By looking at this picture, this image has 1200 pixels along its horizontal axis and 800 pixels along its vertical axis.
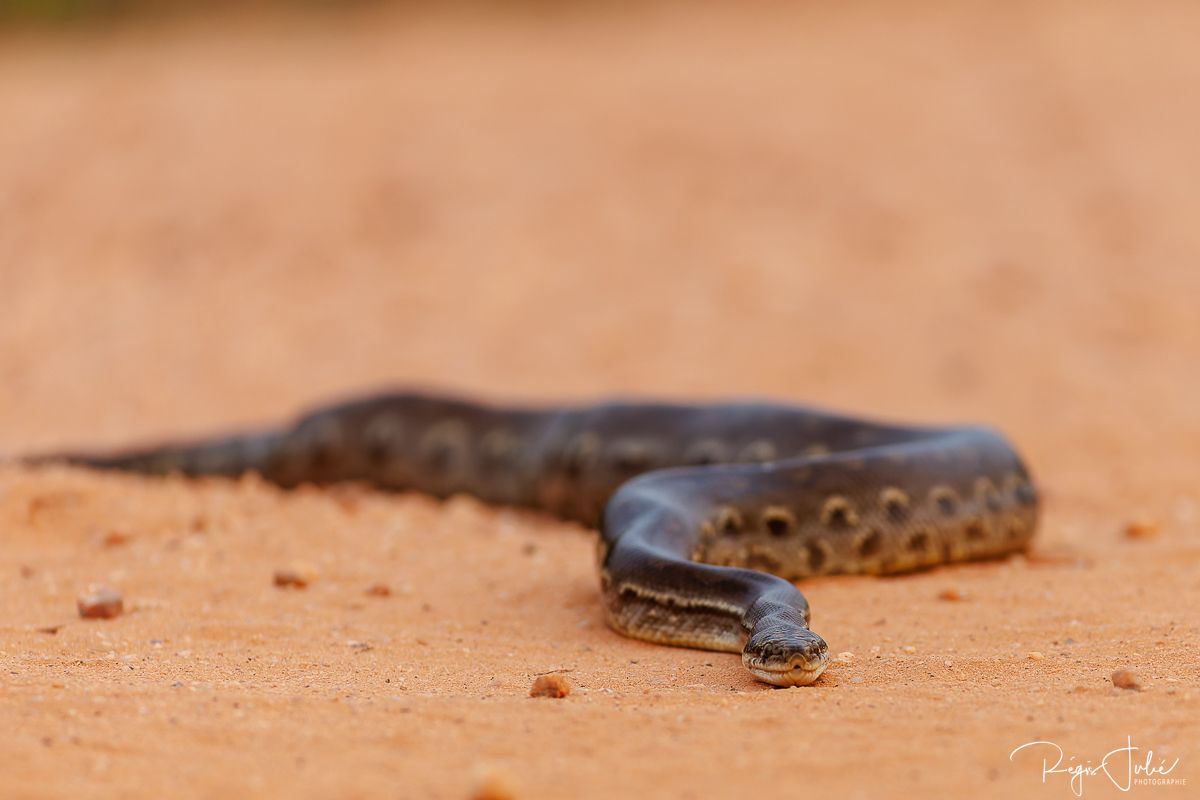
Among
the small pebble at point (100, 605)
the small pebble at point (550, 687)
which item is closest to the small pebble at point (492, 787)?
the small pebble at point (550, 687)

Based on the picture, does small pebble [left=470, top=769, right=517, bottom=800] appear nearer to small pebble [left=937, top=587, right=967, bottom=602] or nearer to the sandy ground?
the sandy ground

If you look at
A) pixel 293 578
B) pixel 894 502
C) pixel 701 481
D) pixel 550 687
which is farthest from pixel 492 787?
pixel 894 502

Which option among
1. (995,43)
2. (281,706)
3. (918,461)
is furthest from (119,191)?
(281,706)

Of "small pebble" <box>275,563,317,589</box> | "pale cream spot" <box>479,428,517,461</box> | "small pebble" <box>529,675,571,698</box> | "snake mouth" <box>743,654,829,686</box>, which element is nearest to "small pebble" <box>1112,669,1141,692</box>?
"snake mouth" <box>743,654,829,686</box>

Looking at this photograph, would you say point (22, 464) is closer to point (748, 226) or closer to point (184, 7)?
point (748, 226)

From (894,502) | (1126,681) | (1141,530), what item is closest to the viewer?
(1126,681)

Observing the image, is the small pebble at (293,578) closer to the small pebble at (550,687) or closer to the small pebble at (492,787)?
the small pebble at (550,687)

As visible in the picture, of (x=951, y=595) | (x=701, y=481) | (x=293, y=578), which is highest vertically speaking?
(x=701, y=481)

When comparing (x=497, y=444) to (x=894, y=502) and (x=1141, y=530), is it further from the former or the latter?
A: (x=1141, y=530)
